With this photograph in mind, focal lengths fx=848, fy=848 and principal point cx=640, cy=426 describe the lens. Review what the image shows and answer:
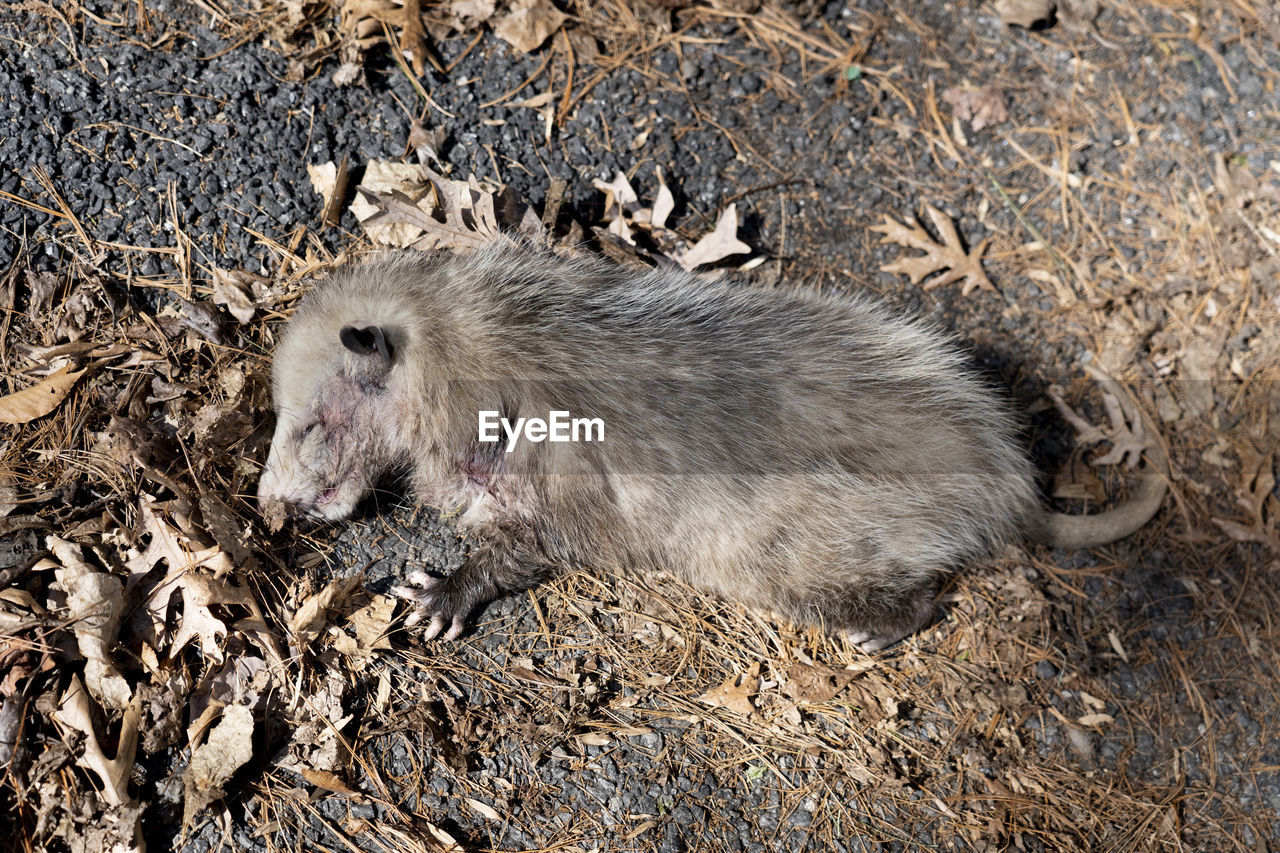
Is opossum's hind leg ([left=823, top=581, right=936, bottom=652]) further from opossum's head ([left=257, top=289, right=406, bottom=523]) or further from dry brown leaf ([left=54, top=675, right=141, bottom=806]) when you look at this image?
dry brown leaf ([left=54, top=675, right=141, bottom=806])

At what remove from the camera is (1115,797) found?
2.66m

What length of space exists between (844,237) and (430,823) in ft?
8.22

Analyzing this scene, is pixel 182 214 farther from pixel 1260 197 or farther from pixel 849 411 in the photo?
pixel 1260 197

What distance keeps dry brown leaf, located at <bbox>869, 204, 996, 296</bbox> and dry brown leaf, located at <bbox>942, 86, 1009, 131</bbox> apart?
1.55 ft

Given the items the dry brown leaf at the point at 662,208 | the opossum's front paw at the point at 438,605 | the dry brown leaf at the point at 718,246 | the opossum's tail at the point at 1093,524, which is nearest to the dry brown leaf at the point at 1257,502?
the opossum's tail at the point at 1093,524

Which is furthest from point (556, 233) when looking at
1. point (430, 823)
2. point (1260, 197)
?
point (1260, 197)

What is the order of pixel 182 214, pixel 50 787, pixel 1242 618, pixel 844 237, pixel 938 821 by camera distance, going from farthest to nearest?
pixel 844 237, pixel 1242 618, pixel 182 214, pixel 938 821, pixel 50 787

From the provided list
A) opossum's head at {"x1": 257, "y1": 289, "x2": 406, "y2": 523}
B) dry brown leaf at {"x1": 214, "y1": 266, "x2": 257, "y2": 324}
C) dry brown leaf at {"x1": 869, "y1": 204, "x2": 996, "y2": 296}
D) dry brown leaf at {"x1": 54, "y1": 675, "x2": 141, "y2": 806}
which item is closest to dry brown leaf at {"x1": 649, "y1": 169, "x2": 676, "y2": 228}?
dry brown leaf at {"x1": 869, "y1": 204, "x2": 996, "y2": 296}

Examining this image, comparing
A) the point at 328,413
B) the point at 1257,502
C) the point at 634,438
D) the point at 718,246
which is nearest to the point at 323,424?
the point at 328,413

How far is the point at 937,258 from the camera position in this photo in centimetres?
331

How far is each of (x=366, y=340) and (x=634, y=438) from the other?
0.83m

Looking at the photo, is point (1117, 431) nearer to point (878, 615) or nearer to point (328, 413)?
point (878, 615)

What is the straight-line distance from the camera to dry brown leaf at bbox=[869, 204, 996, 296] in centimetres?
330

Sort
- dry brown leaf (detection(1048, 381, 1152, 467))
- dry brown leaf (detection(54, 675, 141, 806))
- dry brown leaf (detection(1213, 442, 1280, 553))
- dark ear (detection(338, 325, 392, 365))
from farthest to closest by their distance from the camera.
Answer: dry brown leaf (detection(1048, 381, 1152, 467)) < dry brown leaf (detection(1213, 442, 1280, 553)) < dark ear (detection(338, 325, 392, 365)) < dry brown leaf (detection(54, 675, 141, 806))
